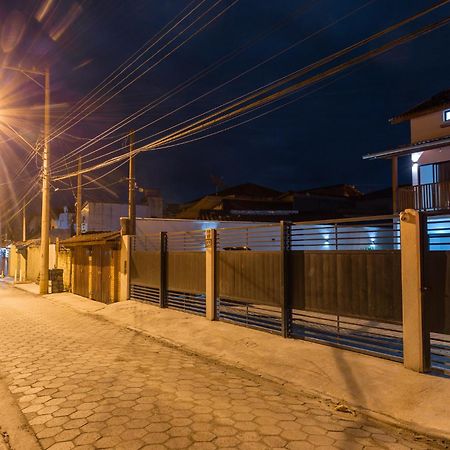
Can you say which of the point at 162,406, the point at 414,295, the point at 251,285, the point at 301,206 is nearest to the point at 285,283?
the point at 251,285

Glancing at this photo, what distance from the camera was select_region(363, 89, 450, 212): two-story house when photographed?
1911cm

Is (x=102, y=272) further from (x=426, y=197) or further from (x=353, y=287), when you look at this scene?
(x=426, y=197)

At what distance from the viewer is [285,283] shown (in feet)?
30.7

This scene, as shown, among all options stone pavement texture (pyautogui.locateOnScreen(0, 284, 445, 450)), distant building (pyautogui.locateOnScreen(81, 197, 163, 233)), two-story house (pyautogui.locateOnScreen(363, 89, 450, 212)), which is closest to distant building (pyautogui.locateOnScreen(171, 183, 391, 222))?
distant building (pyautogui.locateOnScreen(81, 197, 163, 233))

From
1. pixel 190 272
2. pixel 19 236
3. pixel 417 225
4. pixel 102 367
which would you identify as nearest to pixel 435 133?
pixel 190 272

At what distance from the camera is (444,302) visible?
6547mm

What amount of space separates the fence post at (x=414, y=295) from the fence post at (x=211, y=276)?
5795 mm

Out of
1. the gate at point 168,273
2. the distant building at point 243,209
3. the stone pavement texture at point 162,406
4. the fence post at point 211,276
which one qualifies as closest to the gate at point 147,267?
the gate at point 168,273

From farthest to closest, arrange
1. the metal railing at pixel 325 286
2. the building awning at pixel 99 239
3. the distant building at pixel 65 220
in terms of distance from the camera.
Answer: the distant building at pixel 65 220, the building awning at pixel 99 239, the metal railing at pixel 325 286

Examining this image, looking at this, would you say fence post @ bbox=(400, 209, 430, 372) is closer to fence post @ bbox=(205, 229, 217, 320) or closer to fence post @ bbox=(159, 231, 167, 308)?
fence post @ bbox=(205, 229, 217, 320)

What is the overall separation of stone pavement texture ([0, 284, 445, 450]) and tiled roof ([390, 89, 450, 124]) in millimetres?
17341

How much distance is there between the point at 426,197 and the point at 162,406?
17.7 meters

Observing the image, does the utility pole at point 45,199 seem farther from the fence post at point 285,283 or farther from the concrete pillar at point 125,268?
the fence post at point 285,283

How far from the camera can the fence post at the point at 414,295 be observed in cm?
666
